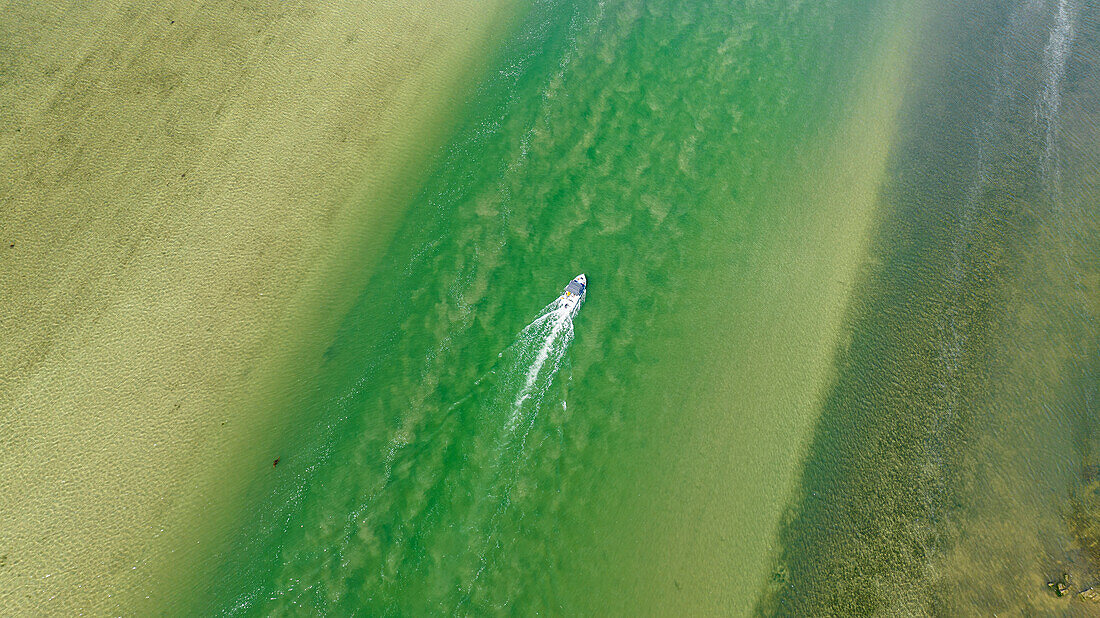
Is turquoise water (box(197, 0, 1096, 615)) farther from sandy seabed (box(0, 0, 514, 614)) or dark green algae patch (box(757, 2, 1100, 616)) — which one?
sandy seabed (box(0, 0, 514, 614))

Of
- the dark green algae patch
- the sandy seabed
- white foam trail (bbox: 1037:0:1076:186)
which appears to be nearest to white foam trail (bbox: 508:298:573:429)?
the sandy seabed

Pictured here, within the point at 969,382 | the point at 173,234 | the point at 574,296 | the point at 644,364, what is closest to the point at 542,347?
the point at 574,296

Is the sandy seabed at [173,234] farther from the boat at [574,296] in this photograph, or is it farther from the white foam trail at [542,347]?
the boat at [574,296]

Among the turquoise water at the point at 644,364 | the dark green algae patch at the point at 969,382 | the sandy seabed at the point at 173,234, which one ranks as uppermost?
the sandy seabed at the point at 173,234

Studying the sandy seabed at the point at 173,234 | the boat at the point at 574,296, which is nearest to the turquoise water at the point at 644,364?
the boat at the point at 574,296

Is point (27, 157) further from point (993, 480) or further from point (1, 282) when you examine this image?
point (993, 480)

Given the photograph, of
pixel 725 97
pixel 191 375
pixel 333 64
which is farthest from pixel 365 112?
pixel 725 97
